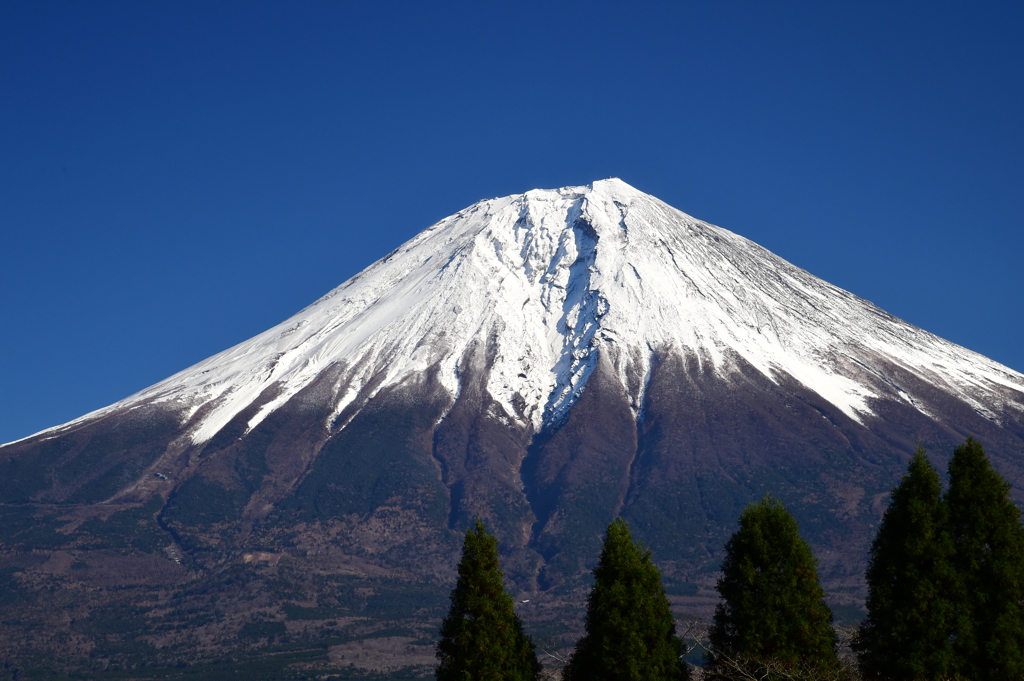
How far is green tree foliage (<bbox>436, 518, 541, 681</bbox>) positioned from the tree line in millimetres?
34

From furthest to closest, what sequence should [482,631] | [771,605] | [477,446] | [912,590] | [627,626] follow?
[477,446], [482,631], [627,626], [771,605], [912,590]

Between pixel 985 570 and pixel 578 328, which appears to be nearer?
pixel 985 570

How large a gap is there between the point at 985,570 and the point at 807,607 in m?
4.47

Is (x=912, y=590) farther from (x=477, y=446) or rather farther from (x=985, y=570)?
(x=477, y=446)

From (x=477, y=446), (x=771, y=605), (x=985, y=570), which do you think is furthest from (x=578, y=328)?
(x=985, y=570)

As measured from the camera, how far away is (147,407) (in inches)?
6698

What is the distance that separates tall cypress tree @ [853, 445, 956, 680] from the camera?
29688 millimetres

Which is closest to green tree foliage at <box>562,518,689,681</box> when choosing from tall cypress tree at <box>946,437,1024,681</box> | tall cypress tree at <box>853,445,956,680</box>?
tall cypress tree at <box>853,445,956,680</box>

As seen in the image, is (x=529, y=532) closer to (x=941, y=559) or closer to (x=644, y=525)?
(x=644, y=525)

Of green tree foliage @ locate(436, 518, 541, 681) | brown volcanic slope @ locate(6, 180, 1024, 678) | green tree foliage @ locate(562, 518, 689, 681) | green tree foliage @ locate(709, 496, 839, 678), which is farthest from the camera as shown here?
brown volcanic slope @ locate(6, 180, 1024, 678)

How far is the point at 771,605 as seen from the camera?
30.7 m

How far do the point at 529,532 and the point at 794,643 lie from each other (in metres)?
111

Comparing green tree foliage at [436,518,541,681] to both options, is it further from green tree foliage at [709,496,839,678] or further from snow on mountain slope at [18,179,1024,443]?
snow on mountain slope at [18,179,1024,443]

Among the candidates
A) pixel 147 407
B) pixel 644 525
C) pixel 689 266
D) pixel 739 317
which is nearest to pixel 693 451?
pixel 644 525
